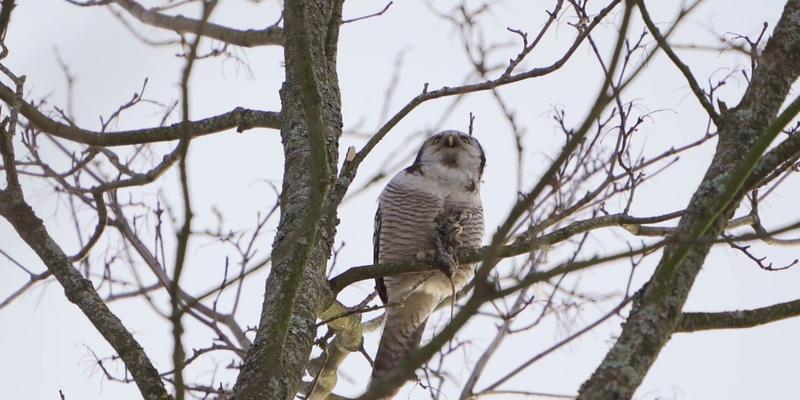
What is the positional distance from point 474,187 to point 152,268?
7.34ft

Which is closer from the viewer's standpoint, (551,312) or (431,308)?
(551,312)

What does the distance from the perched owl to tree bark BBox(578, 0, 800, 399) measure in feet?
9.68

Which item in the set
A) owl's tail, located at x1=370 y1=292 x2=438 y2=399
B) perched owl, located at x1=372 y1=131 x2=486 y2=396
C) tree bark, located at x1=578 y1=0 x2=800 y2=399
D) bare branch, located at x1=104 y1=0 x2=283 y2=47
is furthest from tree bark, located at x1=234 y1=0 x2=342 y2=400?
owl's tail, located at x1=370 y1=292 x2=438 y2=399

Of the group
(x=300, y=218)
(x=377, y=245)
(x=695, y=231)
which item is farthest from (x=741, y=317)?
(x=377, y=245)

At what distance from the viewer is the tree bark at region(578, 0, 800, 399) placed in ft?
8.05

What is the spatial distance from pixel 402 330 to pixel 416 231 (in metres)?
0.67

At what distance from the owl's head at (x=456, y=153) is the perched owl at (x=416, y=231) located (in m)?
0.03

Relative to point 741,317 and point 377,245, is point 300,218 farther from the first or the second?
point 377,245

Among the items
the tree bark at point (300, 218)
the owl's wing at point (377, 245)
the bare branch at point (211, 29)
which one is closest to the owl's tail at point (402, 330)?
the owl's wing at point (377, 245)

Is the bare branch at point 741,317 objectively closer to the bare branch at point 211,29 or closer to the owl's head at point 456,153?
the bare branch at point 211,29

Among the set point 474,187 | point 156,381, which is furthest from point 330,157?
point 474,187

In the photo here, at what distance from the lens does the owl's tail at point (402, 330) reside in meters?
6.34

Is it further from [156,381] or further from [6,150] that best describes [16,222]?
[156,381]

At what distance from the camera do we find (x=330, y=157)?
3.69 meters
